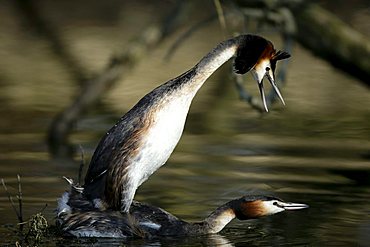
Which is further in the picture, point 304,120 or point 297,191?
point 304,120

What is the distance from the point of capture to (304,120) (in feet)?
41.8

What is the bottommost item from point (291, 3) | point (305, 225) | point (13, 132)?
point (305, 225)

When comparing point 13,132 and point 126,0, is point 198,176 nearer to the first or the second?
point 13,132

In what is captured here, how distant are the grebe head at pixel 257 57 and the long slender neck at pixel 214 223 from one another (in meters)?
0.83

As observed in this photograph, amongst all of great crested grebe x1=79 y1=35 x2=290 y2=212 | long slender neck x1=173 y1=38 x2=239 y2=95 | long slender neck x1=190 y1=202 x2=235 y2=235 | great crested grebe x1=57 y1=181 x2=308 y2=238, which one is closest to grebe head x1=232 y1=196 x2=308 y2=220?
great crested grebe x1=57 y1=181 x2=308 y2=238

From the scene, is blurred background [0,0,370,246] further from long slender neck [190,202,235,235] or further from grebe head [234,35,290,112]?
grebe head [234,35,290,112]

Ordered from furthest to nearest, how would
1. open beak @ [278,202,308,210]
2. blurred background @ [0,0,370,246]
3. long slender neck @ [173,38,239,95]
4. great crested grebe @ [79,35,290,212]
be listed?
blurred background @ [0,0,370,246] → open beak @ [278,202,308,210] → long slender neck @ [173,38,239,95] → great crested grebe @ [79,35,290,212]

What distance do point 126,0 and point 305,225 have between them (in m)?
10.6

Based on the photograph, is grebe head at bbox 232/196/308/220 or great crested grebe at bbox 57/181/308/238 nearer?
great crested grebe at bbox 57/181/308/238

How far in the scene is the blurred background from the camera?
929 cm

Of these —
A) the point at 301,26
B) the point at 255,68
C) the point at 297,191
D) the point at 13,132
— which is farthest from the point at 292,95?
the point at 255,68

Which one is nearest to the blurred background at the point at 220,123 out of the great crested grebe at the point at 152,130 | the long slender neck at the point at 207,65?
the great crested grebe at the point at 152,130

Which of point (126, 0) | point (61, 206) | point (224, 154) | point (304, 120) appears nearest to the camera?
point (61, 206)

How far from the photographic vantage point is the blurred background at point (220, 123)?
9.29m
